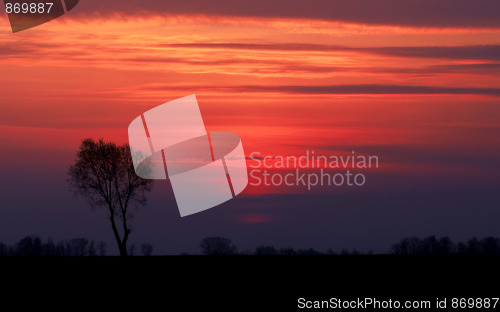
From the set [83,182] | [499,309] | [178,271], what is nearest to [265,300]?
[499,309]

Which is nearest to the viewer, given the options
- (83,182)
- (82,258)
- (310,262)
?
(310,262)

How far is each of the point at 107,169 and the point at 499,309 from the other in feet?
154

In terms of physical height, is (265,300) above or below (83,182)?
below

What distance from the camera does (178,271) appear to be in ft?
119

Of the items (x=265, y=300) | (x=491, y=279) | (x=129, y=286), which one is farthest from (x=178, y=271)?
(x=491, y=279)

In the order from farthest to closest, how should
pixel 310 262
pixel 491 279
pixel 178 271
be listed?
pixel 310 262 → pixel 178 271 → pixel 491 279

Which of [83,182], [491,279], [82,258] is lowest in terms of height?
[491,279]

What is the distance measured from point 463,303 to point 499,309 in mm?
1120

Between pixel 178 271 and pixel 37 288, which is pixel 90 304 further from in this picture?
pixel 178 271

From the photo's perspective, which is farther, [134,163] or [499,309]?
[134,163]

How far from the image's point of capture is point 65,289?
2953 cm

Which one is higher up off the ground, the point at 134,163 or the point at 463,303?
the point at 134,163

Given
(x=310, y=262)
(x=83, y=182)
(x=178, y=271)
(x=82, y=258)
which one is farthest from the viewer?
(x=83, y=182)

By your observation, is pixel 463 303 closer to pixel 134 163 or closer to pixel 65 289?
pixel 65 289
